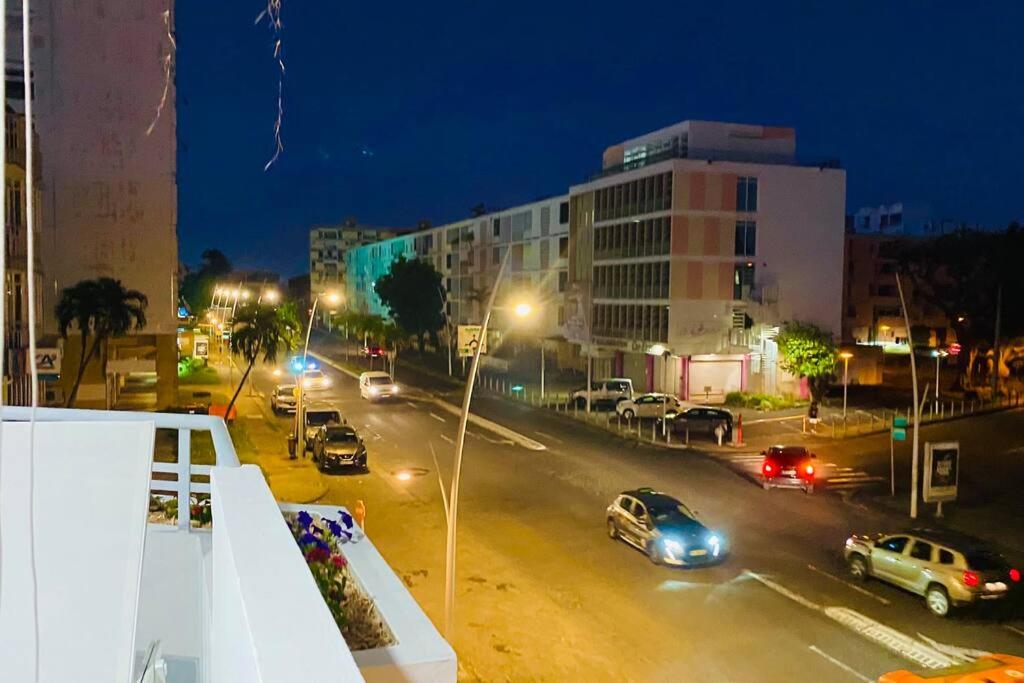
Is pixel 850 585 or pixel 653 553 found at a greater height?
pixel 653 553

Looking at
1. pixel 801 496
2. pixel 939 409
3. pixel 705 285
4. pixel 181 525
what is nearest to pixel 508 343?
pixel 705 285

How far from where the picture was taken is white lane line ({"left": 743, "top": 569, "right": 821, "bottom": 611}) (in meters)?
15.7

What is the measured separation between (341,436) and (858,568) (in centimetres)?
1591

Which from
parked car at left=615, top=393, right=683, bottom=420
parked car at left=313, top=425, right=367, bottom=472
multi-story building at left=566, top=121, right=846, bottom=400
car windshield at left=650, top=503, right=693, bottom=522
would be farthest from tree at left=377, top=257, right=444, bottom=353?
car windshield at left=650, top=503, right=693, bottom=522

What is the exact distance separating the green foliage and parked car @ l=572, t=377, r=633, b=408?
506cm

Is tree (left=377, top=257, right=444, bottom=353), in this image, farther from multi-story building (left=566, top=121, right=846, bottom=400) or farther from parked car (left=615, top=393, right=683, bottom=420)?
parked car (left=615, top=393, right=683, bottom=420)

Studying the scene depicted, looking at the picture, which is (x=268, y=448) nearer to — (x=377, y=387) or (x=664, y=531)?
(x=377, y=387)

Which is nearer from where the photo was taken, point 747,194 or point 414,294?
point 747,194

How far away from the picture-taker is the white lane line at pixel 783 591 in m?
15.7

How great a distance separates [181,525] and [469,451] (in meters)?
23.3

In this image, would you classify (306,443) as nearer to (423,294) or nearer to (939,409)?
(939,409)

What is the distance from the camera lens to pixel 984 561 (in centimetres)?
1545

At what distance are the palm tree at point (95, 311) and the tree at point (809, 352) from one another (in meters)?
27.5

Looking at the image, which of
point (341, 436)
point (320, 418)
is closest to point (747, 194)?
point (320, 418)
